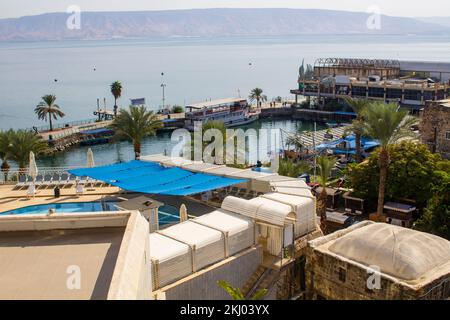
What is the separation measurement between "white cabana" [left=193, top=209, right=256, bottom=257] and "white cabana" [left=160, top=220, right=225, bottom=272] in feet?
0.88

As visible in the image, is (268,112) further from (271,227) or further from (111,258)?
(111,258)

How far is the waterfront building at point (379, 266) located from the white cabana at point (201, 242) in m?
2.70

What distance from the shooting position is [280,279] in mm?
15961

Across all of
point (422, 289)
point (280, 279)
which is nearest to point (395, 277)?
point (422, 289)

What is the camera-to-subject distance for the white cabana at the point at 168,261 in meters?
13.3

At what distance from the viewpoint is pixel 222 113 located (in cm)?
7712

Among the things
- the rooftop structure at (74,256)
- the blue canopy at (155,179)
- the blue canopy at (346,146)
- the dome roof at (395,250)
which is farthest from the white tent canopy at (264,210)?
the blue canopy at (346,146)

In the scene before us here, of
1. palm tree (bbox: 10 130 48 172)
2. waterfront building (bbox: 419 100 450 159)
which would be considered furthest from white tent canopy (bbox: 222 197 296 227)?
palm tree (bbox: 10 130 48 172)

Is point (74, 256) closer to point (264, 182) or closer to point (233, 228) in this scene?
point (233, 228)

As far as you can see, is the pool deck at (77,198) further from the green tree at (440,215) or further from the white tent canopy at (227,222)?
the green tree at (440,215)

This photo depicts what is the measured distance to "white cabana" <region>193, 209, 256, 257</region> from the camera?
15.4m

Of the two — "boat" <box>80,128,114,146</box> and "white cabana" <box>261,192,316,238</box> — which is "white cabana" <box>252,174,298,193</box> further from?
"boat" <box>80,128,114,146</box>

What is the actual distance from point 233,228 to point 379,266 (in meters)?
4.45
